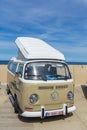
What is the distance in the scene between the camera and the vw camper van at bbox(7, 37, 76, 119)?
8.47m

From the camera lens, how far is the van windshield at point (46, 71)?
8852 mm

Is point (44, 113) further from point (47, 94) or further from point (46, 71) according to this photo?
point (46, 71)

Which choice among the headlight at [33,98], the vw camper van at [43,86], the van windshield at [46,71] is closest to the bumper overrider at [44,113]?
the vw camper van at [43,86]

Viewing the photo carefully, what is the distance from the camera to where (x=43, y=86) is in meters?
8.59

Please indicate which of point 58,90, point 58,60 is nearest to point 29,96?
point 58,90

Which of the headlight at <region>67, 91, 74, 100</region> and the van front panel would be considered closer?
the van front panel

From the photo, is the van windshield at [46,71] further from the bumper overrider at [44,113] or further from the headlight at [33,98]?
the bumper overrider at [44,113]

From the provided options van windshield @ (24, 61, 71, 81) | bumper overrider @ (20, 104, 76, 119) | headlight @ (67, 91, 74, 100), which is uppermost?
van windshield @ (24, 61, 71, 81)

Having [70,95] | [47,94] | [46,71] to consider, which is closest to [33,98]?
[47,94]

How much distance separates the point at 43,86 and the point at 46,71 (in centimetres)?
78

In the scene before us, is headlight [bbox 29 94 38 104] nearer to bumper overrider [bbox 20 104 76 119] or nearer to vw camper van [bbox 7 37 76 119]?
vw camper van [bbox 7 37 76 119]

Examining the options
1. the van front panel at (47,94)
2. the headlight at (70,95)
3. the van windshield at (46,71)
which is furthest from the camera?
the headlight at (70,95)

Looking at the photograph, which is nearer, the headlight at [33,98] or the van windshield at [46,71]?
the headlight at [33,98]

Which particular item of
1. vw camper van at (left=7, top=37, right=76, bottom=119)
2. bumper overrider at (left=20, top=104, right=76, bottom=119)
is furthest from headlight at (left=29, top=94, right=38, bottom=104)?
bumper overrider at (left=20, top=104, right=76, bottom=119)
